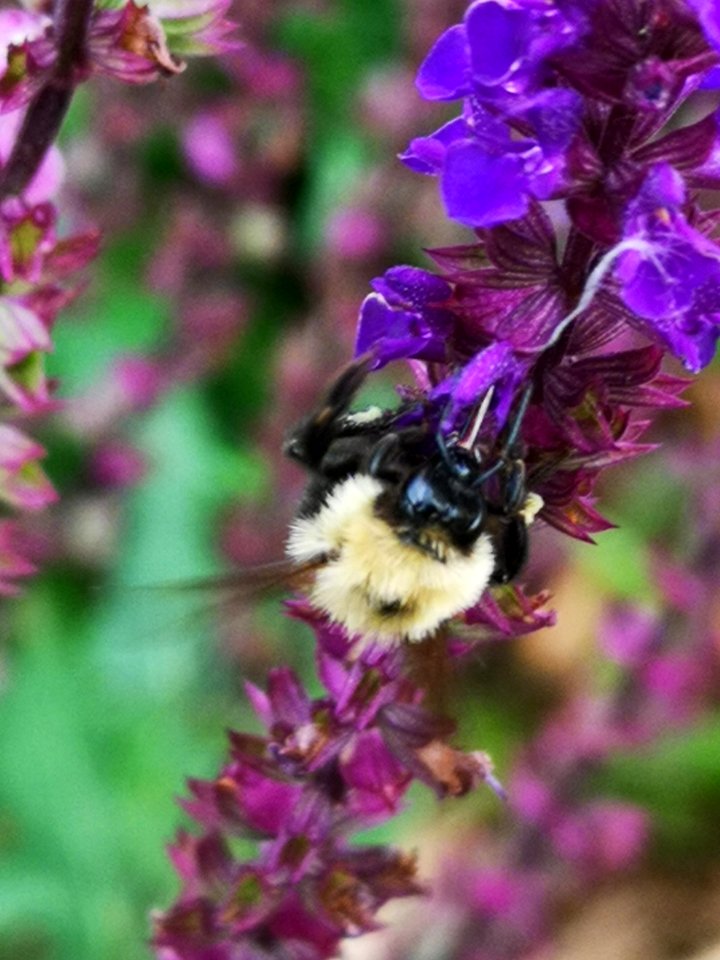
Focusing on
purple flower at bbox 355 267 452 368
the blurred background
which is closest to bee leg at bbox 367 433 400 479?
purple flower at bbox 355 267 452 368

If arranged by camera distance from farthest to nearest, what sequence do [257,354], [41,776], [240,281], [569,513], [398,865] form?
1. [257,354]
2. [240,281]
3. [41,776]
4. [398,865]
5. [569,513]

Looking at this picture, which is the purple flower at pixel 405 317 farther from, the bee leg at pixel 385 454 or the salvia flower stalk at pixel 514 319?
the bee leg at pixel 385 454

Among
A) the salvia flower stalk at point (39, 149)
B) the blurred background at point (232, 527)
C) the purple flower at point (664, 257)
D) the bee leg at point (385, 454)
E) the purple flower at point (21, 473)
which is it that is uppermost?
the blurred background at point (232, 527)

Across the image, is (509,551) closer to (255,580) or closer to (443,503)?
(443,503)

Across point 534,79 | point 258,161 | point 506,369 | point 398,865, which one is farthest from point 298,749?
point 258,161

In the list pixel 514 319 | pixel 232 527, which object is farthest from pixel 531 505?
pixel 232 527

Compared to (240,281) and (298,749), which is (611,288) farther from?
(240,281)

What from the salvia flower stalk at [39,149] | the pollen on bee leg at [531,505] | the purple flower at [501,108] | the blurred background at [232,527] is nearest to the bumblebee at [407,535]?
the pollen on bee leg at [531,505]
